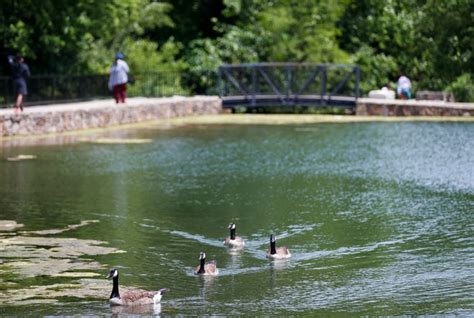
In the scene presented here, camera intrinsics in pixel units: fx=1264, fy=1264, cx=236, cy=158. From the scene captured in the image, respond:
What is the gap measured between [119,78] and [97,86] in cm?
325

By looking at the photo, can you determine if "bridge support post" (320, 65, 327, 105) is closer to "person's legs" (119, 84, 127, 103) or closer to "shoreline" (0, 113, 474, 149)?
"shoreline" (0, 113, 474, 149)

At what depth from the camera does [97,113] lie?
135 feet

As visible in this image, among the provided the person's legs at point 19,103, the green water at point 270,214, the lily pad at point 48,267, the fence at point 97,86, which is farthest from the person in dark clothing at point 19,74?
the lily pad at point 48,267

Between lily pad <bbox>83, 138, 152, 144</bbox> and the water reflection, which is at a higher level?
lily pad <bbox>83, 138, 152, 144</bbox>

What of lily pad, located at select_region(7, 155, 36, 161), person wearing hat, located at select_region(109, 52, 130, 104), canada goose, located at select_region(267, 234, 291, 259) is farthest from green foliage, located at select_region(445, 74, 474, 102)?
canada goose, located at select_region(267, 234, 291, 259)

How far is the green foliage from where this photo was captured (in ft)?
165

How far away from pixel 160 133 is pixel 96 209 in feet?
51.5

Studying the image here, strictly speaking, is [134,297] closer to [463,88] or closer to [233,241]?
[233,241]

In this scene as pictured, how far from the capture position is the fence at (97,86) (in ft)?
139

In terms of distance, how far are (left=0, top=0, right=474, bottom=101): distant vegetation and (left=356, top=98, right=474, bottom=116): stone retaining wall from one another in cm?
283

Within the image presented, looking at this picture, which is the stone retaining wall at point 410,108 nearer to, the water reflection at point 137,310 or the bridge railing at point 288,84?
the bridge railing at point 288,84

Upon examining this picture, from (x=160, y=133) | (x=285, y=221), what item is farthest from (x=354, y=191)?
(x=160, y=133)

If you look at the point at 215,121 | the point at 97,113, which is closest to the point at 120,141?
the point at 97,113

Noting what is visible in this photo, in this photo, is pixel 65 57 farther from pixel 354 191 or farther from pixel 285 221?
pixel 285 221
